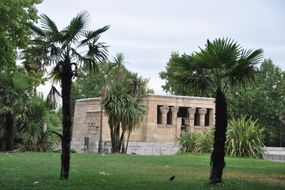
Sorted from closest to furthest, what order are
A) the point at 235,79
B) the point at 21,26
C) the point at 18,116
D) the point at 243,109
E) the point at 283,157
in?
1. the point at 235,79
2. the point at 21,26
3. the point at 18,116
4. the point at 283,157
5. the point at 243,109

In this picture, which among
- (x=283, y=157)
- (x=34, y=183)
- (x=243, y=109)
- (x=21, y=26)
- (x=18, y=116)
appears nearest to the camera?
(x=34, y=183)

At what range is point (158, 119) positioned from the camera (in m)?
54.8

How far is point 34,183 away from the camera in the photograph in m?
12.9

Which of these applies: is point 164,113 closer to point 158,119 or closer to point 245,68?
point 158,119

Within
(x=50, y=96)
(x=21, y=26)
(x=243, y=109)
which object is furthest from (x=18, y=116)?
(x=243, y=109)

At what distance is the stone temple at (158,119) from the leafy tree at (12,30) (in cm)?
2786

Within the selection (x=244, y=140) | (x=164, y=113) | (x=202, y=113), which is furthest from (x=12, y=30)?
(x=202, y=113)

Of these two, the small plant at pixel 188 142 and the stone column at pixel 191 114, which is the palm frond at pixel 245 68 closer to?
the small plant at pixel 188 142

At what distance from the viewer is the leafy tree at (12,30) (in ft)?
69.4

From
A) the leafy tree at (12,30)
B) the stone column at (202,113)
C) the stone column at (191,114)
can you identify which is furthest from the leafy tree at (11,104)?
the stone column at (202,113)

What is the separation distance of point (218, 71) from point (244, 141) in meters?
20.2

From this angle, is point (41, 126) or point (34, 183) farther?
point (41, 126)

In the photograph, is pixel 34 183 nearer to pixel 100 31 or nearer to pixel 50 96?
pixel 50 96

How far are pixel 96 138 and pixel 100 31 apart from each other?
36.4 metres
